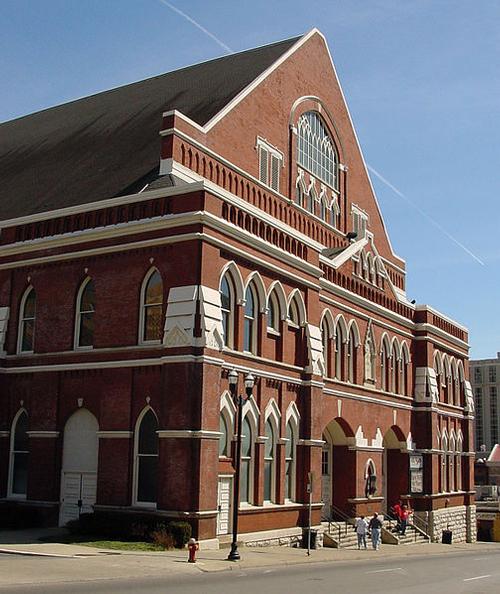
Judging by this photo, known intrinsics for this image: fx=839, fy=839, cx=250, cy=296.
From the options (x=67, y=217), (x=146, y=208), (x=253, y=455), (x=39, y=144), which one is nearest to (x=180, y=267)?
(x=146, y=208)

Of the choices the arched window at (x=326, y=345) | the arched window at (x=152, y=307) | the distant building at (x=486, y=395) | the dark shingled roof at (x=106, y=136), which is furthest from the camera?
the distant building at (x=486, y=395)

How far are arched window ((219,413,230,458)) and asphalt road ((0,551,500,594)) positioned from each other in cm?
473

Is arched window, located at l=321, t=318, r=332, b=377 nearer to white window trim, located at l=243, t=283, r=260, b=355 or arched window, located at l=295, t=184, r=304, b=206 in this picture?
arched window, located at l=295, t=184, r=304, b=206

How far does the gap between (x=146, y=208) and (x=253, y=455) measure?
921cm

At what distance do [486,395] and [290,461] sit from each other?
123 metres

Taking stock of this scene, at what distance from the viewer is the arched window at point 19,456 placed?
1158 inches

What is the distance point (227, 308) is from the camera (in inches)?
1111

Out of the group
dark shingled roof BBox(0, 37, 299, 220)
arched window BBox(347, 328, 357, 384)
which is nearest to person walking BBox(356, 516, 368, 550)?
arched window BBox(347, 328, 357, 384)

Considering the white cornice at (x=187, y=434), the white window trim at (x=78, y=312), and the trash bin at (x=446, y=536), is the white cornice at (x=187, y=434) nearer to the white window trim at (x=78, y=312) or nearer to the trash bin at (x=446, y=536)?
the white window trim at (x=78, y=312)

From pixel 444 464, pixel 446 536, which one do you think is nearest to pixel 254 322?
pixel 446 536

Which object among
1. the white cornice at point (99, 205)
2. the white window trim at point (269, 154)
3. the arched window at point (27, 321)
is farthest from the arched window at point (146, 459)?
the white window trim at point (269, 154)

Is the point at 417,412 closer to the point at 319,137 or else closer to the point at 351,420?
the point at 351,420

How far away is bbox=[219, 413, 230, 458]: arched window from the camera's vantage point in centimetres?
2725

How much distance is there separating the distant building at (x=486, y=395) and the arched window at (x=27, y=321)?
12381 cm
